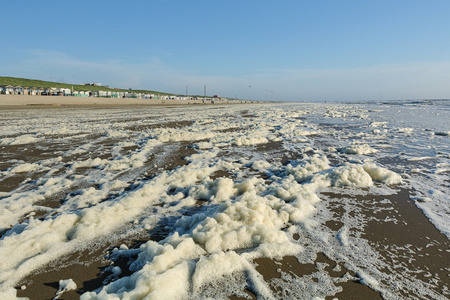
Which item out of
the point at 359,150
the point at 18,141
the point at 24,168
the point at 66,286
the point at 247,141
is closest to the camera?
the point at 66,286

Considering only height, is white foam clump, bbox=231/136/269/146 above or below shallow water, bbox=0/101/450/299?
above

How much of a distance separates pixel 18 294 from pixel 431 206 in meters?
5.52

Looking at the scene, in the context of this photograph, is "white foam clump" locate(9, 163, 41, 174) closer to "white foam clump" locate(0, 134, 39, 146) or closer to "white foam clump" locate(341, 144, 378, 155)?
"white foam clump" locate(0, 134, 39, 146)

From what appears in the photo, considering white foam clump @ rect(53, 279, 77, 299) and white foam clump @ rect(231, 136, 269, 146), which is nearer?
white foam clump @ rect(53, 279, 77, 299)

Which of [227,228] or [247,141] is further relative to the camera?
[247,141]

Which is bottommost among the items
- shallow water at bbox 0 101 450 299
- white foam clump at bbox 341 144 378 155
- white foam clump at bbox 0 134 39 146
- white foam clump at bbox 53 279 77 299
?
white foam clump at bbox 53 279 77 299

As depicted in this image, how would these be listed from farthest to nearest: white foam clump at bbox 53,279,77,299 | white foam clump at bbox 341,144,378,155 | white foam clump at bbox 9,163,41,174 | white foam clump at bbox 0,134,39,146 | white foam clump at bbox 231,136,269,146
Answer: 1. white foam clump at bbox 231,136,269,146
2. white foam clump at bbox 0,134,39,146
3. white foam clump at bbox 341,144,378,155
4. white foam clump at bbox 9,163,41,174
5. white foam clump at bbox 53,279,77,299

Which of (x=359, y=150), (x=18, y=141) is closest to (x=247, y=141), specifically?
(x=359, y=150)

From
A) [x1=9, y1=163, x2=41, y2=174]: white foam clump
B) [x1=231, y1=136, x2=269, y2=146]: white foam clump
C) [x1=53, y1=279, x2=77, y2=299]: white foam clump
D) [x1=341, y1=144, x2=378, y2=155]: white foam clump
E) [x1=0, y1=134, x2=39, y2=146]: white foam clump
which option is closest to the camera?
[x1=53, y1=279, x2=77, y2=299]: white foam clump

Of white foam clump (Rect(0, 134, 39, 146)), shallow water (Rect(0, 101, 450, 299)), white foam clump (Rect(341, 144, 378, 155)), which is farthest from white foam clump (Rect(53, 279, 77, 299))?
white foam clump (Rect(0, 134, 39, 146))

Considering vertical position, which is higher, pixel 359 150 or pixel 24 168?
pixel 359 150

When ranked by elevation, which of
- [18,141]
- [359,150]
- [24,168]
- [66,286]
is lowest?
[66,286]

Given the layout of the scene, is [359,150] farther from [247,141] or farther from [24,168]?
[24,168]

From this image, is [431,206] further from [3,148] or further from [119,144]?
[3,148]
